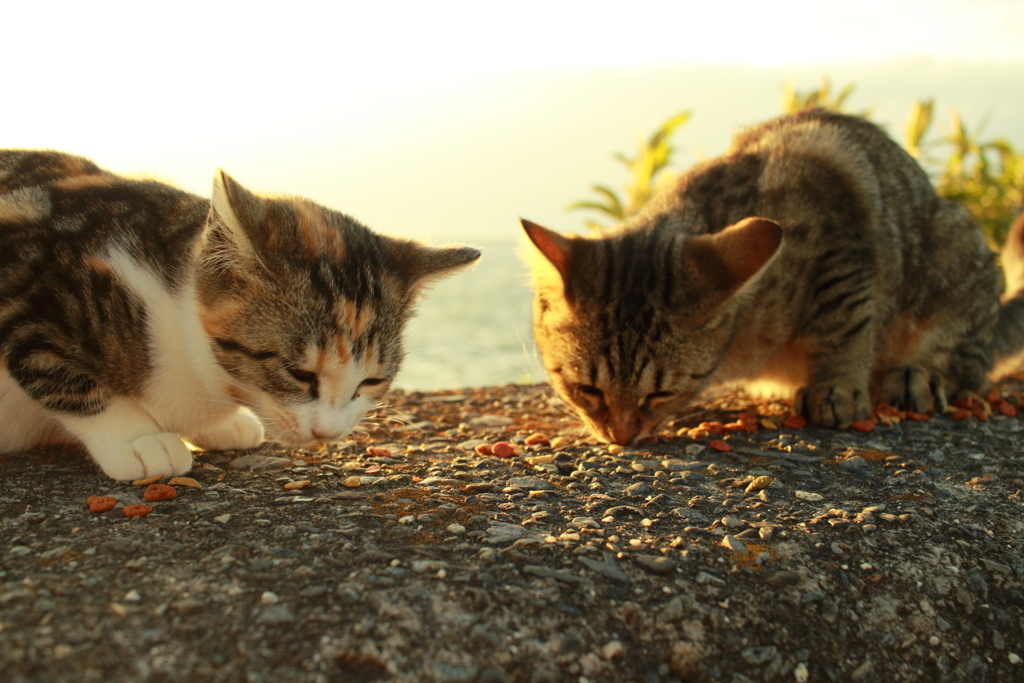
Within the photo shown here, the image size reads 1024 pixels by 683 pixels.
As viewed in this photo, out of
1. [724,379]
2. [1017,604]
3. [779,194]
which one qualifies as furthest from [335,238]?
[1017,604]

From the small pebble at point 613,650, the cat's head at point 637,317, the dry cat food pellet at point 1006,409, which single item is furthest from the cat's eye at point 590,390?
the dry cat food pellet at point 1006,409

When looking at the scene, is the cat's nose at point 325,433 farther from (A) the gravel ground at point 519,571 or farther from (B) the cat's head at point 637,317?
(B) the cat's head at point 637,317

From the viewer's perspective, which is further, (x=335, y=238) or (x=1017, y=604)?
(x=335, y=238)

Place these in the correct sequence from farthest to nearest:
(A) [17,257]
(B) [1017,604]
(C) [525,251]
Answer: (C) [525,251]
(A) [17,257]
(B) [1017,604]

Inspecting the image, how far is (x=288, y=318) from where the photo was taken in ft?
6.85

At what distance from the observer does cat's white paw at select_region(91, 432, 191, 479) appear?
213 centimetres

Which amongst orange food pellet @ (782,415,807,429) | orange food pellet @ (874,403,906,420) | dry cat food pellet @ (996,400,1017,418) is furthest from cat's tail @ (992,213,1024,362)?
orange food pellet @ (782,415,807,429)

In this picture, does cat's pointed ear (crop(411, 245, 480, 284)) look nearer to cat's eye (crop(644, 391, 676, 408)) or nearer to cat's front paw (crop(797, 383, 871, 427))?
cat's eye (crop(644, 391, 676, 408))

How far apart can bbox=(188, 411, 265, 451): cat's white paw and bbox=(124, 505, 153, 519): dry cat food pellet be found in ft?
2.15

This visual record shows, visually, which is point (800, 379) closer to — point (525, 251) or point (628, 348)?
point (628, 348)

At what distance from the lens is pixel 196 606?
1468 mm

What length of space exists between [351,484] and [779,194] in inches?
82.8

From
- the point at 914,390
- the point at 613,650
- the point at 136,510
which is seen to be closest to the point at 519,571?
the point at 613,650

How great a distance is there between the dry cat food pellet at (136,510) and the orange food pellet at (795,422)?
237 centimetres
